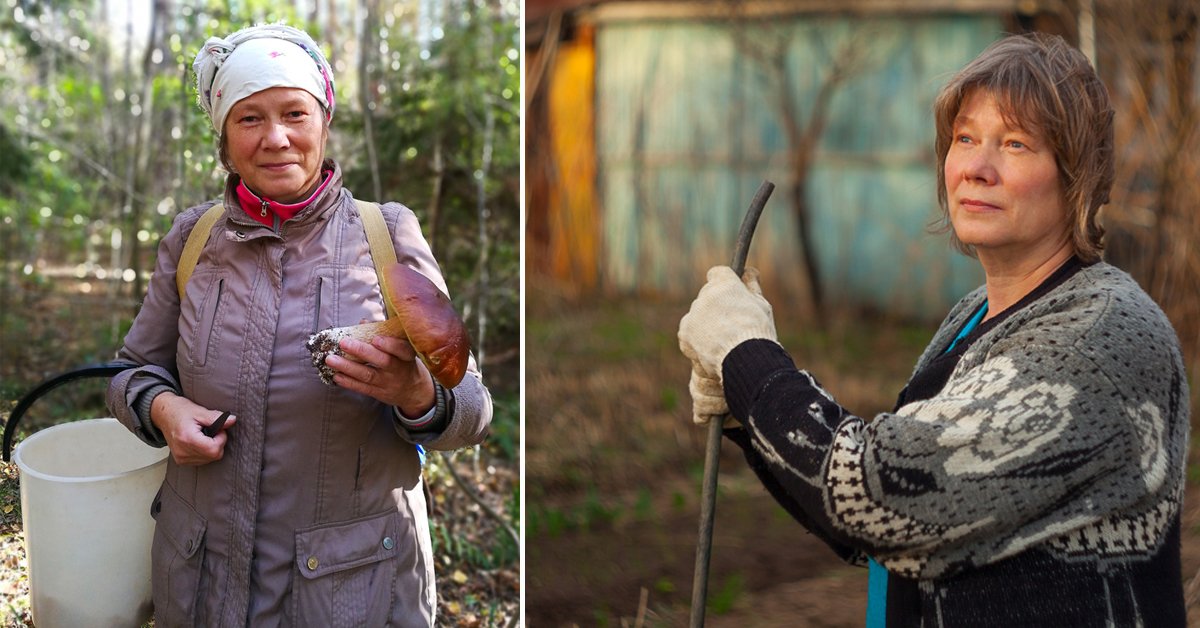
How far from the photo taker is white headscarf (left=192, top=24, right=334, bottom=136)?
1.95 meters

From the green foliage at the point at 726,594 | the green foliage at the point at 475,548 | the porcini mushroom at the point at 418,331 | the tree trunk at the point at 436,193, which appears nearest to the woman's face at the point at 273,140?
the porcini mushroom at the point at 418,331

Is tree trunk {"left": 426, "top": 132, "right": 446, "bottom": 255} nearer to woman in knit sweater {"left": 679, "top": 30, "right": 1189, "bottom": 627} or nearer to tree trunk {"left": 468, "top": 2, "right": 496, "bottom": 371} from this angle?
tree trunk {"left": 468, "top": 2, "right": 496, "bottom": 371}

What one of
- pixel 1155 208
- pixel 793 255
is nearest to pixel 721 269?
pixel 1155 208

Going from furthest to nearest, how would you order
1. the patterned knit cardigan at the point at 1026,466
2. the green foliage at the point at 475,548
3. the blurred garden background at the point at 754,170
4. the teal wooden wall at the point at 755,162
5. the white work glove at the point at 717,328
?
the teal wooden wall at the point at 755,162 < the blurred garden background at the point at 754,170 < the green foliage at the point at 475,548 < the white work glove at the point at 717,328 < the patterned knit cardigan at the point at 1026,466

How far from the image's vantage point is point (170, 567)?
2.05 meters

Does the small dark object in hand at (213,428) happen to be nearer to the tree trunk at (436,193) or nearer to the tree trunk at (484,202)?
the tree trunk at (484,202)

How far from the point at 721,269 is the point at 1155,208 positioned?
5.47 meters

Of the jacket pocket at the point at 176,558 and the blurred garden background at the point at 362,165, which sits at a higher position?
the blurred garden background at the point at 362,165

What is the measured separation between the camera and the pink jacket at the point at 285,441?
6.43 ft

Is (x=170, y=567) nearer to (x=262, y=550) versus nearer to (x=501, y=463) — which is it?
(x=262, y=550)

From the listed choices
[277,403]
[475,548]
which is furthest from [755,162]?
[277,403]

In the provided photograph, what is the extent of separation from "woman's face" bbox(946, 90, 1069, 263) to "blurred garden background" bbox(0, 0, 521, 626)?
2.13m

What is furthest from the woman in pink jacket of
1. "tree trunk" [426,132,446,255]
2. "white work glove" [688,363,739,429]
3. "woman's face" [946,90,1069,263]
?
"tree trunk" [426,132,446,255]

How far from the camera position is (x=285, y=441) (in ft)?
6.45
